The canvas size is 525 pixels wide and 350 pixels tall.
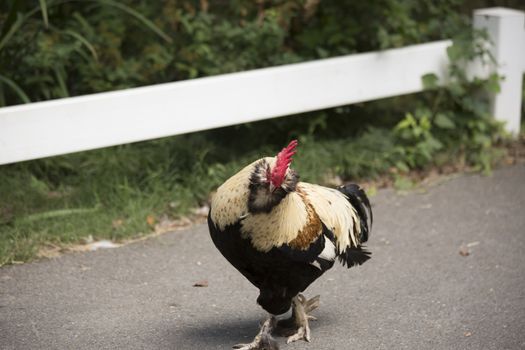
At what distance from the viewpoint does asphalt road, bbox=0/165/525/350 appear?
4.76 meters

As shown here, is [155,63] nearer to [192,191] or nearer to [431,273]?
[192,191]

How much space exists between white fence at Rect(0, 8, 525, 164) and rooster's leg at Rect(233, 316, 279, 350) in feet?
7.02

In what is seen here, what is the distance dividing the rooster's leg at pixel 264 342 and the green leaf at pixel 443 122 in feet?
11.5

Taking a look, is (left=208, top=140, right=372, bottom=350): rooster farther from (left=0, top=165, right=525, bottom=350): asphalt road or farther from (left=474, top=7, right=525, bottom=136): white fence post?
(left=474, top=7, right=525, bottom=136): white fence post

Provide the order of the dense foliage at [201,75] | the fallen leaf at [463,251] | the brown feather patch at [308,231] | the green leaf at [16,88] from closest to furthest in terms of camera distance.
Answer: the brown feather patch at [308,231] < the fallen leaf at [463,251] < the green leaf at [16,88] < the dense foliage at [201,75]

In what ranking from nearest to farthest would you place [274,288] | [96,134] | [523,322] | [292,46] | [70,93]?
[274,288]
[523,322]
[96,134]
[70,93]
[292,46]

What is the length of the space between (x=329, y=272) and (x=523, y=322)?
133 cm

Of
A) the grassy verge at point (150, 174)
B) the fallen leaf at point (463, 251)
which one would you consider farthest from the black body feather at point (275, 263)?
the grassy verge at point (150, 174)

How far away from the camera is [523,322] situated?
4.94 m

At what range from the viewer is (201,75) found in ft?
24.8

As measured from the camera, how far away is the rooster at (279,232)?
4129 mm

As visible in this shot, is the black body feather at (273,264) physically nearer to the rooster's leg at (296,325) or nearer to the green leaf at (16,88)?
the rooster's leg at (296,325)

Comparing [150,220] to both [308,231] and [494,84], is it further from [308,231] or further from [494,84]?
[494,84]

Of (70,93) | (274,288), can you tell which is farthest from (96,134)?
(274,288)
